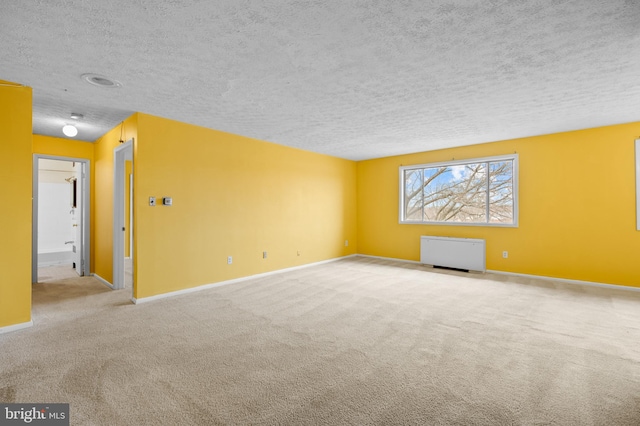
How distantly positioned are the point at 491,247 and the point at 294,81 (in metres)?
4.99

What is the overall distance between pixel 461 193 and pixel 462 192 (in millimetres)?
29

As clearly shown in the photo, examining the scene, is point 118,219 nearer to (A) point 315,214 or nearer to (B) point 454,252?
(A) point 315,214

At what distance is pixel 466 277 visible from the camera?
17.8 feet

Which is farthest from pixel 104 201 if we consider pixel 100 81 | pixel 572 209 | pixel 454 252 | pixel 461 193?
pixel 572 209

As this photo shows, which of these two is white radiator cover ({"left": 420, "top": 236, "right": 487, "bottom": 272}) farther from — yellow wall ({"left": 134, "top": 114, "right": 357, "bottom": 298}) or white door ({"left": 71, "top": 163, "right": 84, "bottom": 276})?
white door ({"left": 71, "top": 163, "right": 84, "bottom": 276})

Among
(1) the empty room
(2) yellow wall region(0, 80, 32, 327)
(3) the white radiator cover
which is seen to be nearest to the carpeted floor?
(1) the empty room

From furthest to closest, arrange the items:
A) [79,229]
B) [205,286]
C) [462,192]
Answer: [462,192] → [79,229] → [205,286]

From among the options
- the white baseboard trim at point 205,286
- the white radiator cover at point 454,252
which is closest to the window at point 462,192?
Answer: the white radiator cover at point 454,252

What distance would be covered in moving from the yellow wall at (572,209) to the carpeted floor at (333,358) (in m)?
0.72

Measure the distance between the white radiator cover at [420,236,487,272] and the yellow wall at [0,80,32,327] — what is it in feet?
20.9

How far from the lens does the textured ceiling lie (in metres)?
1.94

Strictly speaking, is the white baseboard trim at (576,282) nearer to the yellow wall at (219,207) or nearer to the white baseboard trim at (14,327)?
the yellow wall at (219,207)

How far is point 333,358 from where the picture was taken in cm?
248

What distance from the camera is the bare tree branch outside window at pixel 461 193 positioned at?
581cm
